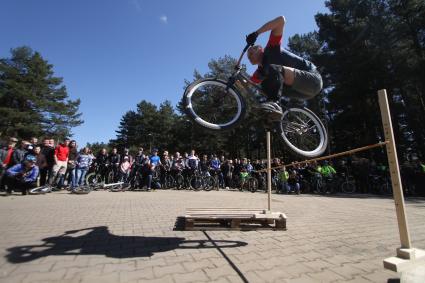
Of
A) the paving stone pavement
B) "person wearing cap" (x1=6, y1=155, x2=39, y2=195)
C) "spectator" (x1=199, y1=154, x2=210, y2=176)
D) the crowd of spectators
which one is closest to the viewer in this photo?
the paving stone pavement

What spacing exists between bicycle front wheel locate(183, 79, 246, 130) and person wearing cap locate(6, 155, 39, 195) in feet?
25.7

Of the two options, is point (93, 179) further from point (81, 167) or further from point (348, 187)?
point (348, 187)

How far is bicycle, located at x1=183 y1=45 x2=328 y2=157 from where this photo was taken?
16.3ft

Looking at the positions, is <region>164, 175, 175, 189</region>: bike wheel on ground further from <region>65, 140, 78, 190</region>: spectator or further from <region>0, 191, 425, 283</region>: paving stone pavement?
<region>0, 191, 425, 283</region>: paving stone pavement

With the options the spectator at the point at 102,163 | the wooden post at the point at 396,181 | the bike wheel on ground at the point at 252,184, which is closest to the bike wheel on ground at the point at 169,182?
the spectator at the point at 102,163

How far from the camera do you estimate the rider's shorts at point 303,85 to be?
498 centimetres

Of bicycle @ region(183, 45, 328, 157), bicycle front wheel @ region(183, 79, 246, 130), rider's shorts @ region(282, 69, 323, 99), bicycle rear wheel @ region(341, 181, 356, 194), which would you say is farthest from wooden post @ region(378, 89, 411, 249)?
bicycle rear wheel @ region(341, 181, 356, 194)

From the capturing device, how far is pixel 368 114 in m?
25.7

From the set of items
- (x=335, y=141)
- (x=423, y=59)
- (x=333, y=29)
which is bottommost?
(x=335, y=141)

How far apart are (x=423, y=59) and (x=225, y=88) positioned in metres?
20.9

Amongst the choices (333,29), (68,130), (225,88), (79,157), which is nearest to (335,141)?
(333,29)

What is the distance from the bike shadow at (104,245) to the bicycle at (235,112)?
1876mm

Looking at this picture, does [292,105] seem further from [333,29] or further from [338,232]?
[333,29]

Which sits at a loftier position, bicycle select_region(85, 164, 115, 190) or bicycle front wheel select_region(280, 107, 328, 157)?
bicycle front wheel select_region(280, 107, 328, 157)
